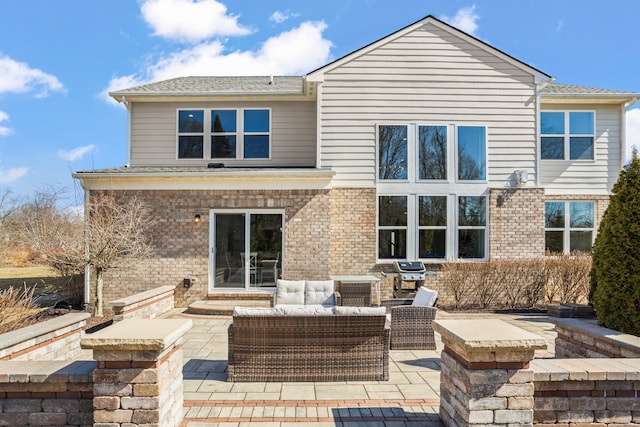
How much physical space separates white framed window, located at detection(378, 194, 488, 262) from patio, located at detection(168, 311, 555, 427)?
5.35m

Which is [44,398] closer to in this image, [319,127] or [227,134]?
[319,127]

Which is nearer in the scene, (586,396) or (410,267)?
(586,396)

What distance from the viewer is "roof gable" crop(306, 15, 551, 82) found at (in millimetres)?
11164

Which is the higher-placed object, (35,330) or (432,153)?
(432,153)

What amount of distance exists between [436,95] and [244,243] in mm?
6764

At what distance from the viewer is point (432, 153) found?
1138 cm

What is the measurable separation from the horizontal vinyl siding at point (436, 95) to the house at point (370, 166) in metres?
0.04

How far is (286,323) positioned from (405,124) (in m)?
8.06

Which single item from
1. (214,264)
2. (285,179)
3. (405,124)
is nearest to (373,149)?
(405,124)

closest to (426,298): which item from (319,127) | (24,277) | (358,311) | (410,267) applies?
(358,311)

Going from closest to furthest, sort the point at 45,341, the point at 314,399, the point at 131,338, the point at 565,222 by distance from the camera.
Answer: the point at 131,338
the point at 314,399
the point at 45,341
the point at 565,222

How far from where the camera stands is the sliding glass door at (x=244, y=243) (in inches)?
416

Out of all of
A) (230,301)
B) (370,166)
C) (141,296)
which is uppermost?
(370,166)

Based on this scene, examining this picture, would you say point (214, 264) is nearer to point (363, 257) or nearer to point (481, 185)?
point (363, 257)
